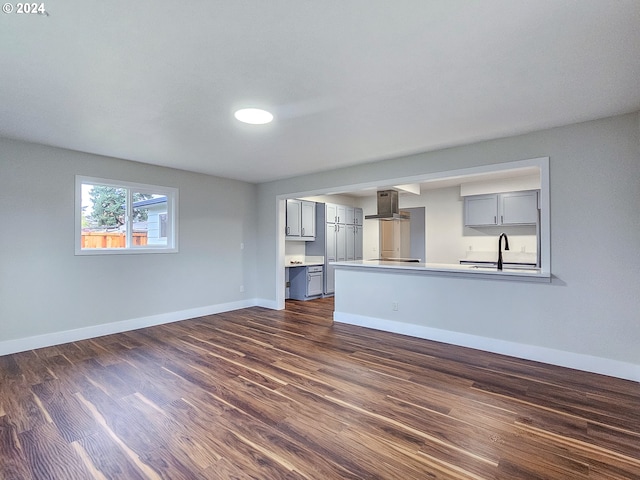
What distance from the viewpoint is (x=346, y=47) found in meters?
1.98

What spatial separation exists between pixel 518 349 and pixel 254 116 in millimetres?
3652

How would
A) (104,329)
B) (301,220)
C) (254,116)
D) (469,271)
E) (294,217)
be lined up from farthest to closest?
(301,220) < (294,217) < (104,329) < (469,271) < (254,116)

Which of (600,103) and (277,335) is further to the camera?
(277,335)

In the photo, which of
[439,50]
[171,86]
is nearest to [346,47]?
[439,50]

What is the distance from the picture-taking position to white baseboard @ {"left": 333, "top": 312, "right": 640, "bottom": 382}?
301cm

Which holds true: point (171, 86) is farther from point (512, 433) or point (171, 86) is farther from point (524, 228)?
point (524, 228)

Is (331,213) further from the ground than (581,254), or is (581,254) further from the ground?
(331,213)

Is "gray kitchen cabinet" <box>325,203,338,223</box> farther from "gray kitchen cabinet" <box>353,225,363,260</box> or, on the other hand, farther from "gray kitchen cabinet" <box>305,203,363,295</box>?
"gray kitchen cabinet" <box>353,225,363,260</box>

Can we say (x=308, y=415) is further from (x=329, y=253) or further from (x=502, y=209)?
(x=502, y=209)

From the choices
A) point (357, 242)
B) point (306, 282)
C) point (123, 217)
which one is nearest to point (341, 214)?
point (357, 242)

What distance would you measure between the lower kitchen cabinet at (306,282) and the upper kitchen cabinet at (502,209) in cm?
326

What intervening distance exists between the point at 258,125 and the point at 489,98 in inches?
82.7

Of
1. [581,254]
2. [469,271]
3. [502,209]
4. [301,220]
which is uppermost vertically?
[502,209]

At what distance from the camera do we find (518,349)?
353 cm
